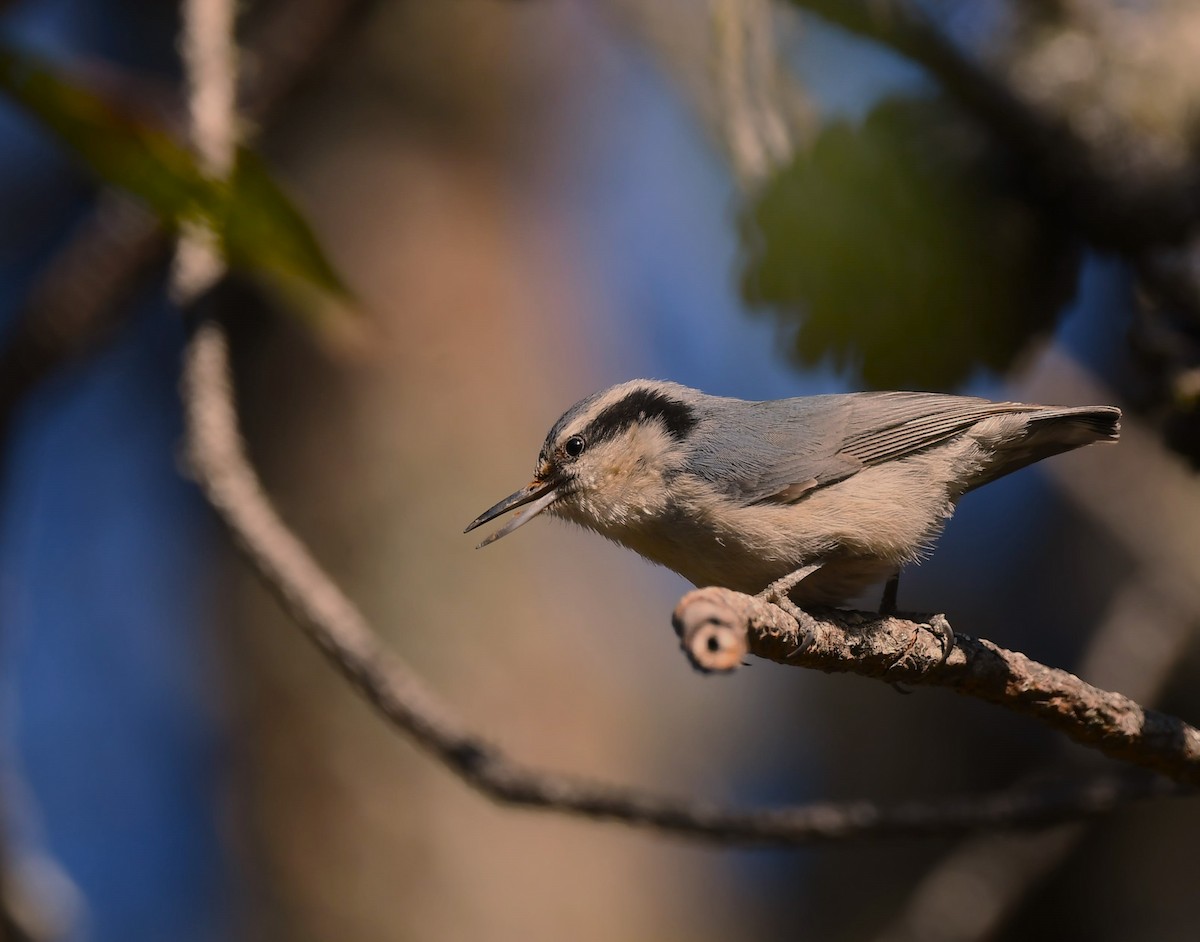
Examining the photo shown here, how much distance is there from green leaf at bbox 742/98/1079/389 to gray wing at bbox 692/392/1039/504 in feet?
0.18

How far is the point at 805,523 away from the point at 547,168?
8.84 feet

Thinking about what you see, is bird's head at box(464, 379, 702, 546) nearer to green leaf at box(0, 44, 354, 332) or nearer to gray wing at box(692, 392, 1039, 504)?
gray wing at box(692, 392, 1039, 504)

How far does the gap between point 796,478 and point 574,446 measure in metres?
0.37

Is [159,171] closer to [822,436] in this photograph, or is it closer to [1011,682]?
[822,436]

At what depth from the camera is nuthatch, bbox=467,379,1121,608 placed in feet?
5.40

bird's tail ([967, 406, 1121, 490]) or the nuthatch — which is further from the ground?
bird's tail ([967, 406, 1121, 490])

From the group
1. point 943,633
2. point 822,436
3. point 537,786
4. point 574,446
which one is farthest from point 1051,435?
point 537,786

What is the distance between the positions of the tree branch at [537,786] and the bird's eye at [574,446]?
0.42 m

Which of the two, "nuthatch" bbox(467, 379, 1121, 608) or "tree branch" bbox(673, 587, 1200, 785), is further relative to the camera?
"nuthatch" bbox(467, 379, 1121, 608)

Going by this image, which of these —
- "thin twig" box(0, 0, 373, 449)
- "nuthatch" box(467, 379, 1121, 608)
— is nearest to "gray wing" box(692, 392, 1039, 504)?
"nuthatch" box(467, 379, 1121, 608)

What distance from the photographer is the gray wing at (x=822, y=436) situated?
67.2 inches

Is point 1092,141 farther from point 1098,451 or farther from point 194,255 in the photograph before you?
point 194,255

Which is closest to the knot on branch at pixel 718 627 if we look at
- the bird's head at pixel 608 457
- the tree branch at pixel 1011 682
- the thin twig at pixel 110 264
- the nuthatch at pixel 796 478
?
the tree branch at pixel 1011 682

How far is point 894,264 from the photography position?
1.63 meters
